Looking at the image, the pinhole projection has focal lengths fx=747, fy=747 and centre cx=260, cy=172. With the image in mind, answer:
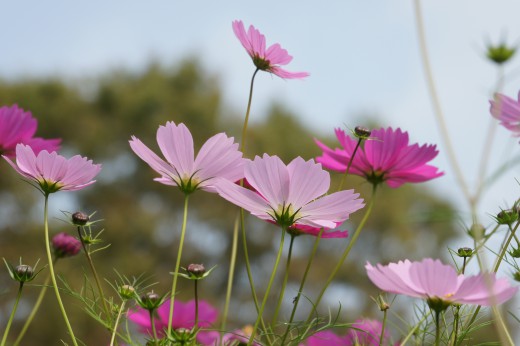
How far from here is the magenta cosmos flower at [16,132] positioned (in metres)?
0.68

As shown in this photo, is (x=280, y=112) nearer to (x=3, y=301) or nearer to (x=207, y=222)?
(x=207, y=222)

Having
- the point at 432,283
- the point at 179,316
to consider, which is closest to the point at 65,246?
the point at 179,316

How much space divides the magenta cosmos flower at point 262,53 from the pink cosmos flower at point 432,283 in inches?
12.7

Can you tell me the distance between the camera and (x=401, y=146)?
25.3 inches

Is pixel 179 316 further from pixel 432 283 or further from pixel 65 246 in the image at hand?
pixel 432 283

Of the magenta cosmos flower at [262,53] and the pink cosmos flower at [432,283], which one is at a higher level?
the magenta cosmos flower at [262,53]

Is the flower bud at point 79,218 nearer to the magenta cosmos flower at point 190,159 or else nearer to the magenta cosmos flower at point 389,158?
the magenta cosmos flower at point 190,159

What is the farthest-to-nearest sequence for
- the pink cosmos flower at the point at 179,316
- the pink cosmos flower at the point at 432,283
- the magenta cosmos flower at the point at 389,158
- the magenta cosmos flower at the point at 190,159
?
1. the pink cosmos flower at the point at 179,316
2. the magenta cosmos flower at the point at 389,158
3. the magenta cosmos flower at the point at 190,159
4. the pink cosmos flower at the point at 432,283

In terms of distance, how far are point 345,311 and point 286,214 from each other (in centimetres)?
1183

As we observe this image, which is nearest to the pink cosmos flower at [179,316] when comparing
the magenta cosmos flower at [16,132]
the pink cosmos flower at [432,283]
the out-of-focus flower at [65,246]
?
the out-of-focus flower at [65,246]

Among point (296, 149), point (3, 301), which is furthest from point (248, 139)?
point (3, 301)

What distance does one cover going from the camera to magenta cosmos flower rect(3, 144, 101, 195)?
543 millimetres

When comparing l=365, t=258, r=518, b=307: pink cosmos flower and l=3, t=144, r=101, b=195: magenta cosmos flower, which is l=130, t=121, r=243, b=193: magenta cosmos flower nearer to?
l=3, t=144, r=101, b=195: magenta cosmos flower

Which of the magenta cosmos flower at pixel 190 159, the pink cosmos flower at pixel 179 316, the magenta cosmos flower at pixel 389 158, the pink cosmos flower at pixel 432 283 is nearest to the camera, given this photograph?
the pink cosmos flower at pixel 432 283
